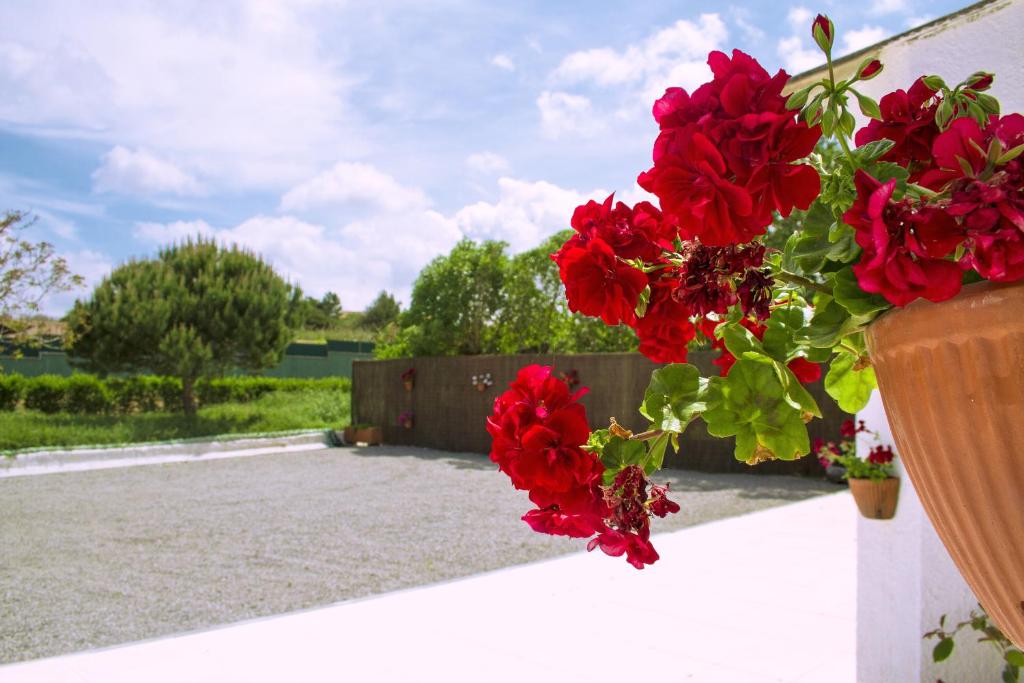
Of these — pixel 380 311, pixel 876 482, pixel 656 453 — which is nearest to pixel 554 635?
pixel 876 482

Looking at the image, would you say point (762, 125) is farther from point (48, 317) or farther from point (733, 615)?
point (48, 317)

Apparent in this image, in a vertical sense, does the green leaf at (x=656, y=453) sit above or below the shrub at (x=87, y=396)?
above

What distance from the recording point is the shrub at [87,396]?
14211mm

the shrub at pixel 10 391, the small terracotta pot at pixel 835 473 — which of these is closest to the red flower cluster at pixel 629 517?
the small terracotta pot at pixel 835 473

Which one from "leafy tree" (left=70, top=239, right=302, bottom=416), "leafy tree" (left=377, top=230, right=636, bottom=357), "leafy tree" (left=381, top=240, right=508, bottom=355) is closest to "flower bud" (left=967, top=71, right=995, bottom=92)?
"leafy tree" (left=377, top=230, right=636, bottom=357)

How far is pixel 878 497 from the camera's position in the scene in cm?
220

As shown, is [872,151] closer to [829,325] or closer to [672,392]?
[829,325]

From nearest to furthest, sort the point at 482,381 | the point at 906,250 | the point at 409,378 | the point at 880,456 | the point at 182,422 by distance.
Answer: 1. the point at 906,250
2. the point at 880,456
3. the point at 482,381
4. the point at 409,378
5. the point at 182,422

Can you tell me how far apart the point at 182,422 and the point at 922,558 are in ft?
45.0

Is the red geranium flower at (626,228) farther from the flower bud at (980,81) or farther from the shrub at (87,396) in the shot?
the shrub at (87,396)

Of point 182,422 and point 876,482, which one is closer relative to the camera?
point 876,482

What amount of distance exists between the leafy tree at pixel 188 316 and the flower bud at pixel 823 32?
15.4m

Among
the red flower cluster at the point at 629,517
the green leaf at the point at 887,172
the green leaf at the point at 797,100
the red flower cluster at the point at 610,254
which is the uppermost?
the green leaf at the point at 797,100

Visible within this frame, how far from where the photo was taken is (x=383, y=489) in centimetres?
776
